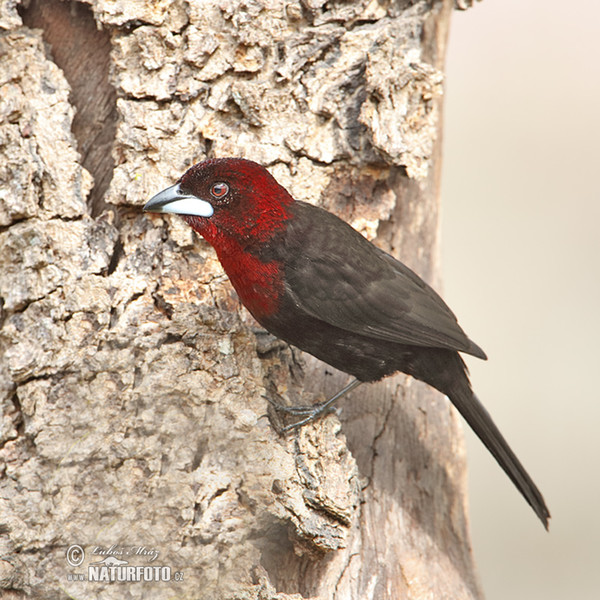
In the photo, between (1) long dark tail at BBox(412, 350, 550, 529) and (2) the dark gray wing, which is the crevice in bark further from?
(1) long dark tail at BBox(412, 350, 550, 529)

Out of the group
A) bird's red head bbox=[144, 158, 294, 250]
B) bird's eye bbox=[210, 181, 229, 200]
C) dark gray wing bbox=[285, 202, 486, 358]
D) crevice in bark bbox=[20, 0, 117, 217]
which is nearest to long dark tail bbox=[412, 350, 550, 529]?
dark gray wing bbox=[285, 202, 486, 358]

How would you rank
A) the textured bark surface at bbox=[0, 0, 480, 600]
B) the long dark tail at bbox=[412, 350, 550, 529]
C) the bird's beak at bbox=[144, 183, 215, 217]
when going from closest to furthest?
the textured bark surface at bbox=[0, 0, 480, 600], the bird's beak at bbox=[144, 183, 215, 217], the long dark tail at bbox=[412, 350, 550, 529]

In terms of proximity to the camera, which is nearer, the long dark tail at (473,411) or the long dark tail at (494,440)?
the long dark tail at (473,411)

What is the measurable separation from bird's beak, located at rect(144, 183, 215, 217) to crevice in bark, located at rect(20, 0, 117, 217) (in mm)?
339

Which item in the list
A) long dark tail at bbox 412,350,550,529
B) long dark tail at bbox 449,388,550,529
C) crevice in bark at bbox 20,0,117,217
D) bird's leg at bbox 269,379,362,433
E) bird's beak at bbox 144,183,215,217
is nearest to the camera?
bird's leg at bbox 269,379,362,433

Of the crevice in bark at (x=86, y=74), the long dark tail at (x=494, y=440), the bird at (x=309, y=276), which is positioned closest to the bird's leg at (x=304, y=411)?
the bird at (x=309, y=276)

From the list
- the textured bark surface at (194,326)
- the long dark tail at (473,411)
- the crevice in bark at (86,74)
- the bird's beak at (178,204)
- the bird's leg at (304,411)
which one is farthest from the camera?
the long dark tail at (473,411)

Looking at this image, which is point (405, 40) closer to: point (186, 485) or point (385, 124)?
point (385, 124)

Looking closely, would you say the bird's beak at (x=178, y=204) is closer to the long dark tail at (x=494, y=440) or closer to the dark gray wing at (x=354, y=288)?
the dark gray wing at (x=354, y=288)

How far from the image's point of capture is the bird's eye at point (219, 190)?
3.47 meters

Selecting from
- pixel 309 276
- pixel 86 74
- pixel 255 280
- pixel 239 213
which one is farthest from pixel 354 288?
pixel 86 74

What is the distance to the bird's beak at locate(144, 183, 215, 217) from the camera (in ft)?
11.2

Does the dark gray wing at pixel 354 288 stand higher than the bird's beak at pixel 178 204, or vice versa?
the bird's beak at pixel 178 204

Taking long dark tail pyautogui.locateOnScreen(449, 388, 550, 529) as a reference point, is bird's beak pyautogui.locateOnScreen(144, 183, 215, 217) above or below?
above
